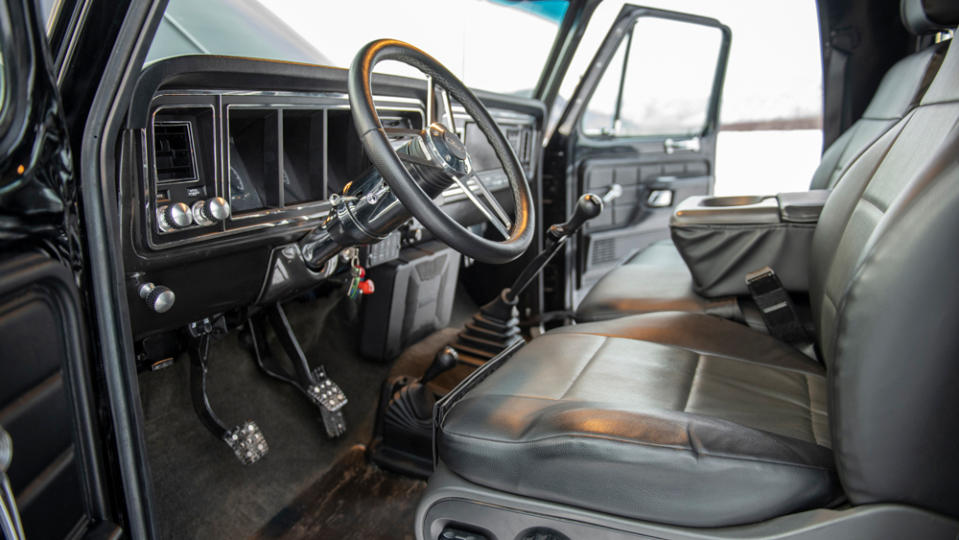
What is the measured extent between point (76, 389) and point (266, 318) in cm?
104

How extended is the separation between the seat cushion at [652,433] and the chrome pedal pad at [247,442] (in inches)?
29.0

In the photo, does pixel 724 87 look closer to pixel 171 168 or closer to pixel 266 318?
pixel 266 318

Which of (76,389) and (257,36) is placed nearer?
(76,389)

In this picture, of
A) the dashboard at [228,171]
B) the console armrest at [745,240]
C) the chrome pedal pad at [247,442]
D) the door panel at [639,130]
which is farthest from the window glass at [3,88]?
the door panel at [639,130]

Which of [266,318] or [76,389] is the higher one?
[76,389]

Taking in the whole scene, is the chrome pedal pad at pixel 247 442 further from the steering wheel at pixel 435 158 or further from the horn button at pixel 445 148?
the horn button at pixel 445 148

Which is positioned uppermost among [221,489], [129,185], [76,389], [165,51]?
[165,51]

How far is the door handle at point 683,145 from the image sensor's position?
2900 millimetres

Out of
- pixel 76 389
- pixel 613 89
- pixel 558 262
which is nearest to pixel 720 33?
pixel 613 89

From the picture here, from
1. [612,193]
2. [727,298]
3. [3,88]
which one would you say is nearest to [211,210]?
[3,88]

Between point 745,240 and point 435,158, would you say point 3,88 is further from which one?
point 745,240

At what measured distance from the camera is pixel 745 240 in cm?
168

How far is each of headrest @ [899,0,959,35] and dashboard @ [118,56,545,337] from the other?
3.73 feet

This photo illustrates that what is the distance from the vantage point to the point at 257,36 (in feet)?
4.55
